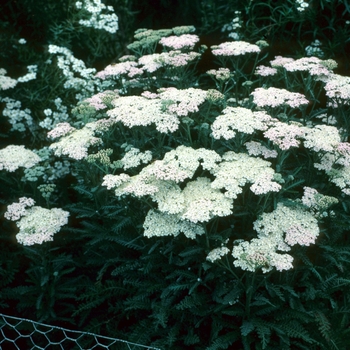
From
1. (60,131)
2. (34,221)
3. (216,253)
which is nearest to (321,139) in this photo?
(216,253)

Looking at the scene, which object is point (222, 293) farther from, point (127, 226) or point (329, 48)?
point (329, 48)

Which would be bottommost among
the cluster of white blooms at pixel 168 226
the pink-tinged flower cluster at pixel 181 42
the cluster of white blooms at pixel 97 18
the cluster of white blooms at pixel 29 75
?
the cluster of white blooms at pixel 29 75

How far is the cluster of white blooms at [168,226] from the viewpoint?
8.64 ft

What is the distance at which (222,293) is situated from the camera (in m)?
2.71

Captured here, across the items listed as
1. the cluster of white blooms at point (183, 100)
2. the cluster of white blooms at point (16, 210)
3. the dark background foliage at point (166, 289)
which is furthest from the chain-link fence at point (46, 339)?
the cluster of white blooms at point (183, 100)

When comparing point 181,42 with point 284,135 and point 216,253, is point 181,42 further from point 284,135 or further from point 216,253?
point 216,253

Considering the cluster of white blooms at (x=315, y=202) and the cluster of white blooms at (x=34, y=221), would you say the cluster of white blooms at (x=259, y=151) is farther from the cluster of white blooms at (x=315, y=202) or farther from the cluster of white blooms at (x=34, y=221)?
the cluster of white blooms at (x=34, y=221)

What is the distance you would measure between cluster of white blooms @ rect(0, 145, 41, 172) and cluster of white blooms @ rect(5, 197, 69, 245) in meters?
0.32

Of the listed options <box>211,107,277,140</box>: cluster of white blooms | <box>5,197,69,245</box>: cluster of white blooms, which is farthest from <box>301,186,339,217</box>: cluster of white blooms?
<box>5,197,69,245</box>: cluster of white blooms

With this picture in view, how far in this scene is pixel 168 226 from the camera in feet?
8.76

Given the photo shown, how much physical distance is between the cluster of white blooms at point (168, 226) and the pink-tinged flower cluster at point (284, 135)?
2.41ft

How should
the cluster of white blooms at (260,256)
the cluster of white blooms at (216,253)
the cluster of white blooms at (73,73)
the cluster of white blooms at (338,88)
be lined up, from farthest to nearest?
1. the cluster of white blooms at (73,73)
2. the cluster of white blooms at (338,88)
3. the cluster of white blooms at (216,253)
4. the cluster of white blooms at (260,256)

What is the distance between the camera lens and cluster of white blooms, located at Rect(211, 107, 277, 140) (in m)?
2.82


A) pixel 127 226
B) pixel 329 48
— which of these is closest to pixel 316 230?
pixel 127 226
